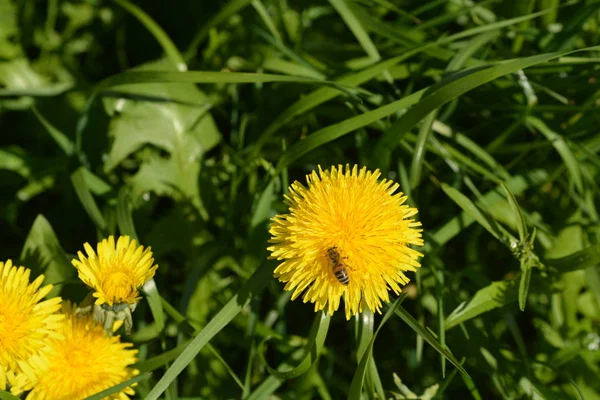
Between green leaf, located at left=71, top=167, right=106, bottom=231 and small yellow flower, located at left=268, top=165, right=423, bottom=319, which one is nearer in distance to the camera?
small yellow flower, located at left=268, top=165, right=423, bottom=319

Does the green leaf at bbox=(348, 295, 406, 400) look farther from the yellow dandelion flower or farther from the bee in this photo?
the yellow dandelion flower

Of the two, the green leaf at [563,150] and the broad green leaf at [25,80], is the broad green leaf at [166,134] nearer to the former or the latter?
the broad green leaf at [25,80]

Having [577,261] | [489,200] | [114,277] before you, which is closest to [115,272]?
[114,277]

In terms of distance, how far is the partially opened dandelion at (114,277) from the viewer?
1354 millimetres

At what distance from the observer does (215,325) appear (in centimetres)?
148

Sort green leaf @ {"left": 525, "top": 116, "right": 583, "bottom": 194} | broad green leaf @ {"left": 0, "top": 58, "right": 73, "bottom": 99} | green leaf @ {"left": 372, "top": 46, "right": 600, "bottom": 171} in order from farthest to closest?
broad green leaf @ {"left": 0, "top": 58, "right": 73, "bottom": 99}, green leaf @ {"left": 525, "top": 116, "right": 583, "bottom": 194}, green leaf @ {"left": 372, "top": 46, "right": 600, "bottom": 171}

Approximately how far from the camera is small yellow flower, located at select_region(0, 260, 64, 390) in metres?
1.34

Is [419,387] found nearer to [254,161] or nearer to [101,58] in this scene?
[254,161]

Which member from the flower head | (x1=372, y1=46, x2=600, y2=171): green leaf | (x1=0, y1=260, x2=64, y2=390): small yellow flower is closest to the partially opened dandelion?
the flower head

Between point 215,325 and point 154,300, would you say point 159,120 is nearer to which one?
point 154,300

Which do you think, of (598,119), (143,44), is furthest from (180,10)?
(598,119)

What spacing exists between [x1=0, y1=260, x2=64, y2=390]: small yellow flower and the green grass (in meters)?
0.27

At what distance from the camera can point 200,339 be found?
4.76ft

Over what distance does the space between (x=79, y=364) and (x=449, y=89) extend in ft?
3.83
